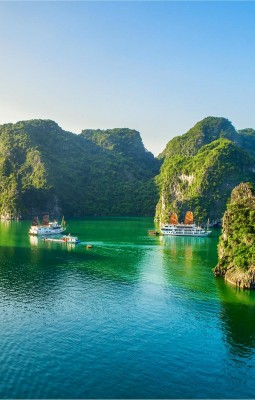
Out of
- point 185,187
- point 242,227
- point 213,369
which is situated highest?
point 185,187

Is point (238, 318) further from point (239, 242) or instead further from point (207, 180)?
point (207, 180)

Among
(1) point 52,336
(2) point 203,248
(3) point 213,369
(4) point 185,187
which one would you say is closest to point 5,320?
(1) point 52,336

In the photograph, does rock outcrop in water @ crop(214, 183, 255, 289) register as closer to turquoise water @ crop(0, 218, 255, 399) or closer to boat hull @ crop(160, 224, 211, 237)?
turquoise water @ crop(0, 218, 255, 399)

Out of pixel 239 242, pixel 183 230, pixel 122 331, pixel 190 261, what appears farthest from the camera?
pixel 183 230

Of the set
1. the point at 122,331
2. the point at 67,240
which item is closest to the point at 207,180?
the point at 67,240

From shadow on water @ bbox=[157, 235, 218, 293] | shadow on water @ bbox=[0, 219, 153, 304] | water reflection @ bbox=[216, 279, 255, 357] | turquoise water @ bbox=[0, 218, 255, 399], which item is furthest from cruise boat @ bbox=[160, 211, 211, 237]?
water reflection @ bbox=[216, 279, 255, 357]

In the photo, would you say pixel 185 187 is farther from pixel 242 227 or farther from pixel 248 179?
pixel 242 227
